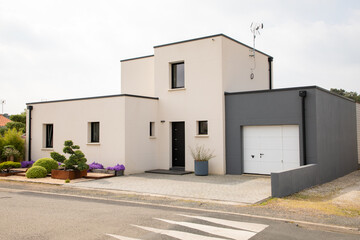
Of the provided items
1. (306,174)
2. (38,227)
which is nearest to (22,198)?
(38,227)

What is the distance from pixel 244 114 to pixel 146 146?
4.91 m

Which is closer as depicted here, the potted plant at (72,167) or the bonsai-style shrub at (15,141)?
the potted plant at (72,167)

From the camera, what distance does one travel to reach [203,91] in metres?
16.2

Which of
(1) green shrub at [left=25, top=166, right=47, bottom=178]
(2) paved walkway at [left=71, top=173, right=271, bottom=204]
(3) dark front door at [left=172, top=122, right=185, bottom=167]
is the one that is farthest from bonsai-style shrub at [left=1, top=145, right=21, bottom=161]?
(3) dark front door at [left=172, top=122, right=185, bottom=167]

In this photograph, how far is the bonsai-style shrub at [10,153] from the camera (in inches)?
687

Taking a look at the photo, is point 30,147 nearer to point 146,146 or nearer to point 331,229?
point 146,146

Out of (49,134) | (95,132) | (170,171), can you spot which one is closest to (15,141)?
(49,134)

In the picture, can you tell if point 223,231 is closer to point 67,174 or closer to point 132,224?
point 132,224

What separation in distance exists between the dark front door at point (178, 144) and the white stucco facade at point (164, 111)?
0.23 meters

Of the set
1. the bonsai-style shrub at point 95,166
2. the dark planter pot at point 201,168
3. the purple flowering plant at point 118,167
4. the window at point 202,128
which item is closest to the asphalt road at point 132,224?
the purple flowering plant at point 118,167

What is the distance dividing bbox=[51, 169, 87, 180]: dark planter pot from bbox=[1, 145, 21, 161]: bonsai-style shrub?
4.42 m

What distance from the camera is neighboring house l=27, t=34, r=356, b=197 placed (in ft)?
48.9

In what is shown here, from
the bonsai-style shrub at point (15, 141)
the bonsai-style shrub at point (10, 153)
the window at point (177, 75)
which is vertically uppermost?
the window at point (177, 75)

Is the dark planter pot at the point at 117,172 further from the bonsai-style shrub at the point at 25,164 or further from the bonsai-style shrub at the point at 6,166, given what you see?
the bonsai-style shrub at the point at 25,164
